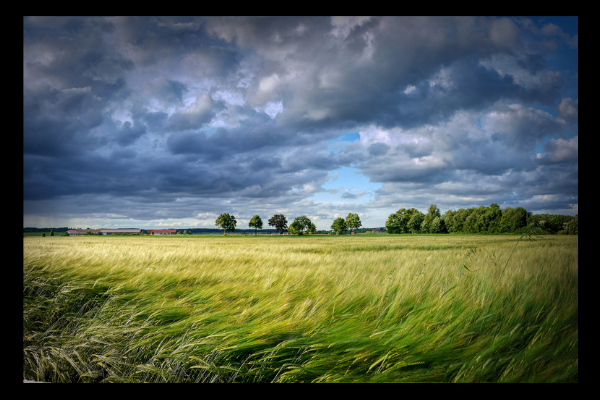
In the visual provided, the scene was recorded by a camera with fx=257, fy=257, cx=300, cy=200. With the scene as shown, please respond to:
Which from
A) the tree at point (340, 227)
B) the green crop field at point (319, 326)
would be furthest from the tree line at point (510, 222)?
the tree at point (340, 227)

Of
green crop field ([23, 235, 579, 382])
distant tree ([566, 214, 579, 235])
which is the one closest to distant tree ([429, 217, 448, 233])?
green crop field ([23, 235, 579, 382])

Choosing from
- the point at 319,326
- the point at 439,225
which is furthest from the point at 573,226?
the point at 439,225

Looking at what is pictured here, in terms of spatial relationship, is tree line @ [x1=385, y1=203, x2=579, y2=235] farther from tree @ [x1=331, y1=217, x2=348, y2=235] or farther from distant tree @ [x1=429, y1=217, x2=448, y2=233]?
tree @ [x1=331, y1=217, x2=348, y2=235]

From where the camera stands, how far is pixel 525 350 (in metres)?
2.21

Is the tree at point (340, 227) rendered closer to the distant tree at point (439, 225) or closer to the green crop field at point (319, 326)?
the distant tree at point (439, 225)

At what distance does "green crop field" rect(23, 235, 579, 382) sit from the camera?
2.09 m

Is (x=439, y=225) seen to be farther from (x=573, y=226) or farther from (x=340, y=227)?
(x=340, y=227)

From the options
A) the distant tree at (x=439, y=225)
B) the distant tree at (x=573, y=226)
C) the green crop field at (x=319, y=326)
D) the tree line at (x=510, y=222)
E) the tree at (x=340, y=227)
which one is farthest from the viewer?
the tree at (x=340, y=227)

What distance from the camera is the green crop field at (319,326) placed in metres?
2.09
